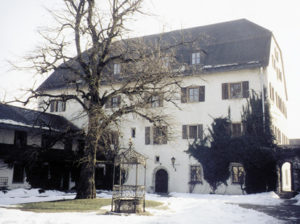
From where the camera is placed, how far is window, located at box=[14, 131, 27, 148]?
27.0 metres

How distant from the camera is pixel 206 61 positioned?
30.0 metres

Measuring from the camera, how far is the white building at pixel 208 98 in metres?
27.3

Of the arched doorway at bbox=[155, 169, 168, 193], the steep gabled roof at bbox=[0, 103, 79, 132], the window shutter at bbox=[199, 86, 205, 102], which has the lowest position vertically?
the arched doorway at bbox=[155, 169, 168, 193]

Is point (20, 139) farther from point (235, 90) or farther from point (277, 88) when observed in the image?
point (277, 88)

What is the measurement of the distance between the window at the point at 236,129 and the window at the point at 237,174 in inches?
94.4

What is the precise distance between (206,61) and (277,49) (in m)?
8.18

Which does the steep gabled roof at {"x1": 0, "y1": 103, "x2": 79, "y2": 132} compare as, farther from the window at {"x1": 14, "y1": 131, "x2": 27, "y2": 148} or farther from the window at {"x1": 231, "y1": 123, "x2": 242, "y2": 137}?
the window at {"x1": 231, "y1": 123, "x2": 242, "y2": 137}

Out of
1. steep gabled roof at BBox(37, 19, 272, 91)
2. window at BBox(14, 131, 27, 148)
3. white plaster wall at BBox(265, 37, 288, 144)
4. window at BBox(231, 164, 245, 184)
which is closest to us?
window at BBox(231, 164, 245, 184)

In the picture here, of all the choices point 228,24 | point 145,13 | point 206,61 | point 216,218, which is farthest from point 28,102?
point 228,24

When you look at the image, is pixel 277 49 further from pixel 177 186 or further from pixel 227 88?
pixel 177 186

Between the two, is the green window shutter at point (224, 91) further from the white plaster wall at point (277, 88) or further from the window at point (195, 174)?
the window at point (195, 174)

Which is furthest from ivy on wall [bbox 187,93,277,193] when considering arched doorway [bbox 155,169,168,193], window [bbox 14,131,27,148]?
window [bbox 14,131,27,148]

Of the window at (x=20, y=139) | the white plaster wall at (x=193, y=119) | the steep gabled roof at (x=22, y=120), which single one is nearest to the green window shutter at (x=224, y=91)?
the white plaster wall at (x=193, y=119)

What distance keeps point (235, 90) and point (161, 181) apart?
9.86 meters
